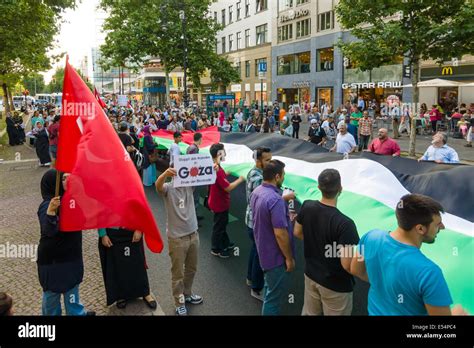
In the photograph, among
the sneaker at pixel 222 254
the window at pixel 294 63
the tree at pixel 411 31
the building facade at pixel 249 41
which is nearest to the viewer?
the sneaker at pixel 222 254

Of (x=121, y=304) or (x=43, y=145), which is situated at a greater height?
(x=43, y=145)

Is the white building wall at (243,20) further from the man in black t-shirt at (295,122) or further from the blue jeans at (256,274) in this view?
the blue jeans at (256,274)

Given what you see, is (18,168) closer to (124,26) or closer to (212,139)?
(212,139)

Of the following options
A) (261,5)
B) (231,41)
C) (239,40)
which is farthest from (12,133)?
(231,41)

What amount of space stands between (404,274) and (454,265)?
1.44 meters

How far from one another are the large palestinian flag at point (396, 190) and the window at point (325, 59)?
33544mm

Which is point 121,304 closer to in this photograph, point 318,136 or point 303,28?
point 318,136

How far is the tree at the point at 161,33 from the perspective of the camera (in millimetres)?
35562

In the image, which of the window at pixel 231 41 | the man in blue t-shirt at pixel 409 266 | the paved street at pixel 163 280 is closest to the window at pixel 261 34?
the window at pixel 231 41

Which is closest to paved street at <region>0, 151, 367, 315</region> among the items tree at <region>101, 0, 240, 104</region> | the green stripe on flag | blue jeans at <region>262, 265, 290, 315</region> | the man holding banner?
the man holding banner

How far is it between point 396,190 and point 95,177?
147 inches

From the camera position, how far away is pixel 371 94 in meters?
38.2

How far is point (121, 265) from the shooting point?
552cm
